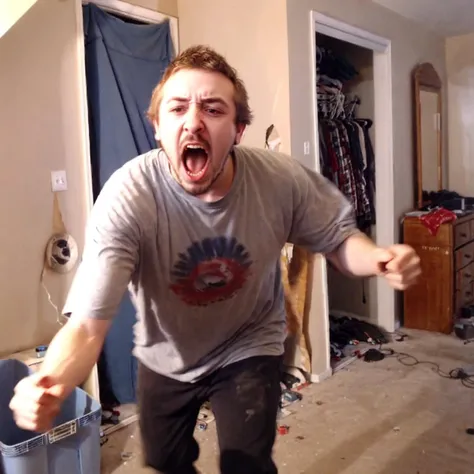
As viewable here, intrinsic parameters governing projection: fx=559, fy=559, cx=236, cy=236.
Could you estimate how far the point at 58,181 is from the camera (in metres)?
2.60

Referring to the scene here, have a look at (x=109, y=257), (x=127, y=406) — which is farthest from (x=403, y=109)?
(x=109, y=257)

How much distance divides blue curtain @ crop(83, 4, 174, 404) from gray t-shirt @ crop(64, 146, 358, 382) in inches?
54.5

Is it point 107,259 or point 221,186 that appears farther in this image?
point 221,186

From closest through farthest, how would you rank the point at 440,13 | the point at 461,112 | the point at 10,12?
1. the point at 10,12
2. the point at 440,13
3. the point at 461,112

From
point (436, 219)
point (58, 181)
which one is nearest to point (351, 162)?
point (436, 219)

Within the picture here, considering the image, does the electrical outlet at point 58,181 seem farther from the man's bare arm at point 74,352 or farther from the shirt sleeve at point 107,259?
the man's bare arm at point 74,352

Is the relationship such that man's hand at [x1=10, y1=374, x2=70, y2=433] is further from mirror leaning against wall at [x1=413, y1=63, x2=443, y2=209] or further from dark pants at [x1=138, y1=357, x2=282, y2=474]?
mirror leaning against wall at [x1=413, y1=63, x2=443, y2=209]

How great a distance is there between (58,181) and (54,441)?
118cm

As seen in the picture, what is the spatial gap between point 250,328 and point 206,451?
1.14 meters

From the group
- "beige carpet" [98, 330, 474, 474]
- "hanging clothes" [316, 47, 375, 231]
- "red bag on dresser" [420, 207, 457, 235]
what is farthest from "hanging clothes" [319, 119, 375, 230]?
"beige carpet" [98, 330, 474, 474]

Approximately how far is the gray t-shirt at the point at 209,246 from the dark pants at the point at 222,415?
0.04m

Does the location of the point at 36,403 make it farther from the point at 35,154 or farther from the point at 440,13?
the point at 440,13

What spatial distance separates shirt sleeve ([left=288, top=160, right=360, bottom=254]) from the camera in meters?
1.46

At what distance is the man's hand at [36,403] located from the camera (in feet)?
3.03
